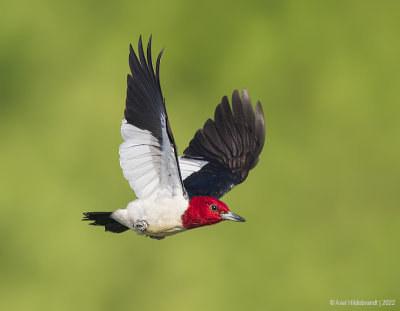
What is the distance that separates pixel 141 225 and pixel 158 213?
0.59 feet

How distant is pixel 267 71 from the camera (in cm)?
1493

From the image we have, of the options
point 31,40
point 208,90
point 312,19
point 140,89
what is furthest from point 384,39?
point 140,89

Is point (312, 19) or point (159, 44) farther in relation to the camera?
point (312, 19)

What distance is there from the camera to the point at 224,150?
21.9ft

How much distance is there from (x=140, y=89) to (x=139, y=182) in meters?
0.77

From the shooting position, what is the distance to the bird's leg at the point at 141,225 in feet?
18.1

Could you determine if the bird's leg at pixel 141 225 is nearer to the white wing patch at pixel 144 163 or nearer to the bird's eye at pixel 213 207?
the white wing patch at pixel 144 163

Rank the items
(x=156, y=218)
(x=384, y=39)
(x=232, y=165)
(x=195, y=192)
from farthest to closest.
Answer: (x=384, y=39)
(x=232, y=165)
(x=195, y=192)
(x=156, y=218)

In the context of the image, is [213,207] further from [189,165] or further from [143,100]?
[189,165]

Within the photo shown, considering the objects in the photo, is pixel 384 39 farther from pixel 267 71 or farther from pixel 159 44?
pixel 159 44

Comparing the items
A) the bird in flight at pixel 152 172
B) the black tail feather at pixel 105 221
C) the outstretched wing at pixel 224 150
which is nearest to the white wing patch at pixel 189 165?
the outstretched wing at pixel 224 150

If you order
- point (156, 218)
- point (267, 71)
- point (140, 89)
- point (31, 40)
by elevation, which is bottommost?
point (156, 218)

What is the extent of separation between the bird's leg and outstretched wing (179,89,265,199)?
83cm

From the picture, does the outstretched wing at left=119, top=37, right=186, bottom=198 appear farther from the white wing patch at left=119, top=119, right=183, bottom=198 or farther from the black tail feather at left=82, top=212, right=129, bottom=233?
the black tail feather at left=82, top=212, right=129, bottom=233
